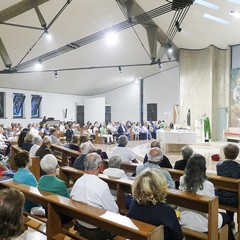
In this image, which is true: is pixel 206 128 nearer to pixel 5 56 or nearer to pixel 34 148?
pixel 5 56

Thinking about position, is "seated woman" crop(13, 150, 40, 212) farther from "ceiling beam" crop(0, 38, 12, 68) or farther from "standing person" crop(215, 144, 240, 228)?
"ceiling beam" crop(0, 38, 12, 68)

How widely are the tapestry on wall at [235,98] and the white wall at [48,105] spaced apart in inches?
355

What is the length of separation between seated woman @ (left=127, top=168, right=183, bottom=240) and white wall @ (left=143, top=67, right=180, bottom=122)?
49.5 feet

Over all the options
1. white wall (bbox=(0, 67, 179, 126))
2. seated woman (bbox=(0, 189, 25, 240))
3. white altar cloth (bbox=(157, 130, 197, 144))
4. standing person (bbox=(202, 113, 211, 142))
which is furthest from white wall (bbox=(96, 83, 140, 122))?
seated woman (bbox=(0, 189, 25, 240))

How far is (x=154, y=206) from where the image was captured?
5.85 feet

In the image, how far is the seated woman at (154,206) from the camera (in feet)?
5.68

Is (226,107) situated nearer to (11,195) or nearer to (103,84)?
(103,84)

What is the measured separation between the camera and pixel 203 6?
30.9 feet

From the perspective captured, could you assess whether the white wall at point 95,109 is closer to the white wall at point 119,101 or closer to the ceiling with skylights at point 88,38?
the white wall at point 119,101

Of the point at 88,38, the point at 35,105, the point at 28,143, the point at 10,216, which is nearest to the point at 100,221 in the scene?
the point at 10,216

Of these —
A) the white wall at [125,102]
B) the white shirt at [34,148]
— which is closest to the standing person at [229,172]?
the white shirt at [34,148]

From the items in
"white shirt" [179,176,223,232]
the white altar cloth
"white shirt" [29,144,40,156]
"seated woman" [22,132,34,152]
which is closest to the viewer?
"white shirt" [179,176,223,232]

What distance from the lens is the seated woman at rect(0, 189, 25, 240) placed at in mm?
1280

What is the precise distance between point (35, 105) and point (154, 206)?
560 inches
